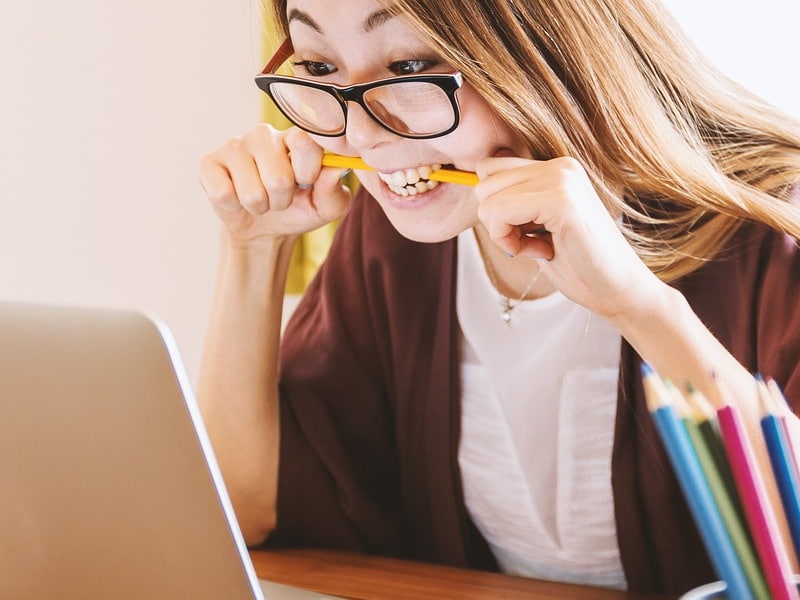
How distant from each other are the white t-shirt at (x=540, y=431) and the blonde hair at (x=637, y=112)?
0.50 feet

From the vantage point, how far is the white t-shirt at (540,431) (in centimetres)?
105

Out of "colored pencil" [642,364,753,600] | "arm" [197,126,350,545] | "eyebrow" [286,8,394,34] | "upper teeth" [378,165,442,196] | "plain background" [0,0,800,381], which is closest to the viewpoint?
"colored pencil" [642,364,753,600]

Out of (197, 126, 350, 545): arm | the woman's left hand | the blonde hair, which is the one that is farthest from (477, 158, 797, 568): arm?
(197, 126, 350, 545): arm

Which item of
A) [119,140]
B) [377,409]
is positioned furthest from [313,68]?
[119,140]

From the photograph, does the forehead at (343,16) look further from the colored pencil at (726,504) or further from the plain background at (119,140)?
the plain background at (119,140)

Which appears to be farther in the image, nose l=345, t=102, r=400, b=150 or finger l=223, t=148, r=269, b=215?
finger l=223, t=148, r=269, b=215

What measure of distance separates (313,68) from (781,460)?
64 cm

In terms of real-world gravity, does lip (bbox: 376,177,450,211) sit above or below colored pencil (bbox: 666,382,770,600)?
above

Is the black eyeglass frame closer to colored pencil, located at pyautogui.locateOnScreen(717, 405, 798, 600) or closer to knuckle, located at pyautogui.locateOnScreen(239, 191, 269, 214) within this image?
knuckle, located at pyautogui.locateOnScreen(239, 191, 269, 214)

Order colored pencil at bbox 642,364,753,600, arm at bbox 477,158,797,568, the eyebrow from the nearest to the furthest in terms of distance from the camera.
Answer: colored pencil at bbox 642,364,753,600, arm at bbox 477,158,797,568, the eyebrow

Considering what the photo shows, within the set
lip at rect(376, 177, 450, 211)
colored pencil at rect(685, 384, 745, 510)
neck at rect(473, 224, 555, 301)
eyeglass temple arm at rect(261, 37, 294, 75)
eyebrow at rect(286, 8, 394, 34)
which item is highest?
eyebrow at rect(286, 8, 394, 34)

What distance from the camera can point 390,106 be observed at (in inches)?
35.5

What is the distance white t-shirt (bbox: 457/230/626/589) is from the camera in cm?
105

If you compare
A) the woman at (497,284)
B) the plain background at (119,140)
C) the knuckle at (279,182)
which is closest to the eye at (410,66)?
the woman at (497,284)
